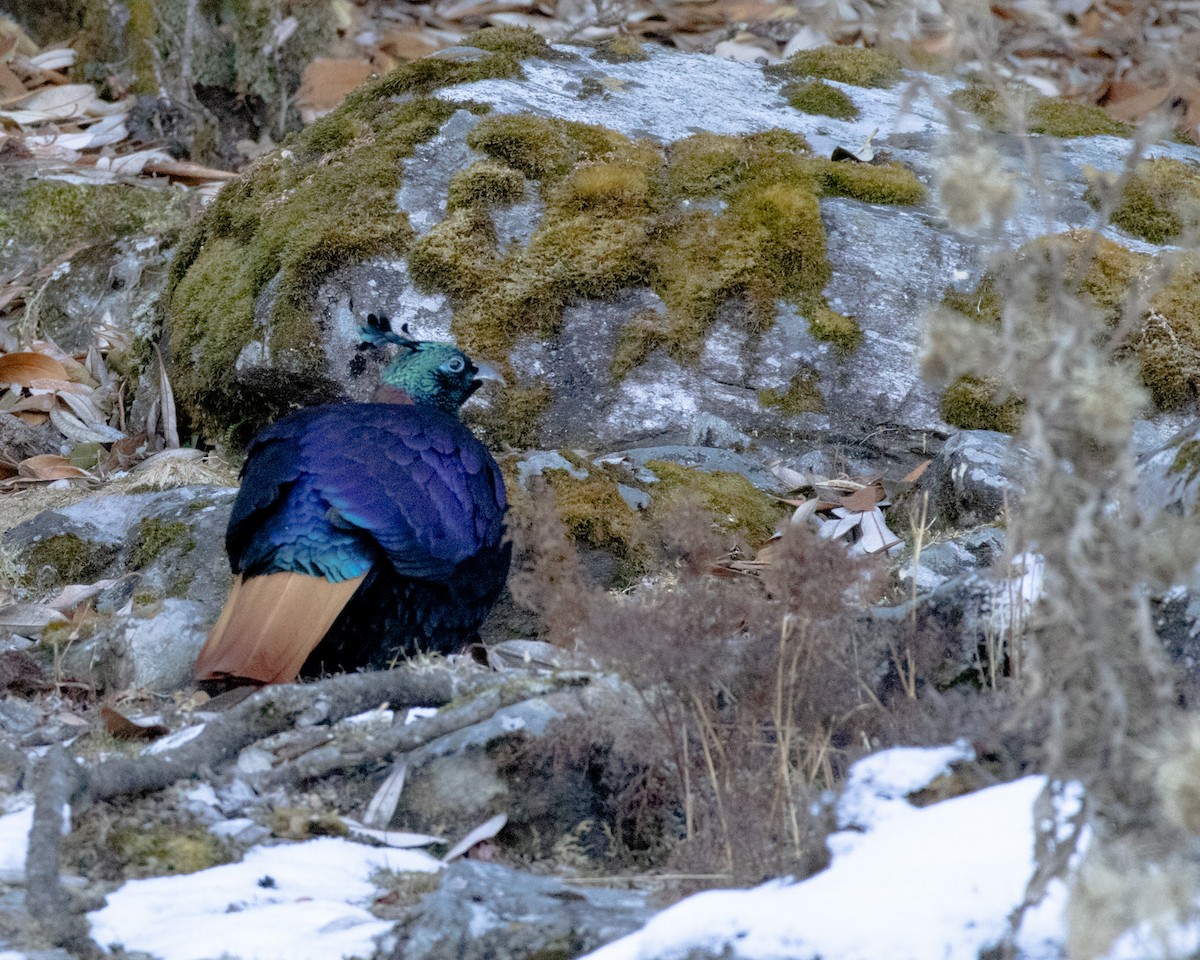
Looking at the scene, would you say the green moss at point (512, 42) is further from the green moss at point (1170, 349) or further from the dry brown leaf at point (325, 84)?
the green moss at point (1170, 349)

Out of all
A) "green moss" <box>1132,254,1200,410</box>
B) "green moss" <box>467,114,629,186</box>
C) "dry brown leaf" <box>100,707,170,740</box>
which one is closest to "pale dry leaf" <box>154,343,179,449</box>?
"green moss" <box>467,114,629,186</box>

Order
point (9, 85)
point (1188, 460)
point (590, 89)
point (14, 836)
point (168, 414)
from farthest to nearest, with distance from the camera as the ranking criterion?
point (9, 85)
point (590, 89)
point (168, 414)
point (1188, 460)
point (14, 836)

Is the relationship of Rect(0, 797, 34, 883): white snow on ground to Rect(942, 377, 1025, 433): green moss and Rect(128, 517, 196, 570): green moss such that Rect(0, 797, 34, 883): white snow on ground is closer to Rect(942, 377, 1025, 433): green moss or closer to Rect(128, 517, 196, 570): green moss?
Rect(128, 517, 196, 570): green moss

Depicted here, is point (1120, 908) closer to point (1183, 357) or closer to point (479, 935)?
point (479, 935)

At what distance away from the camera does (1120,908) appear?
1411 millimetres

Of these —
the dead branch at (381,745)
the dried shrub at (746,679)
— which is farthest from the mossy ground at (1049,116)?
the dead branch at (381,745)

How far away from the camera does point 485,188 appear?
491 cm

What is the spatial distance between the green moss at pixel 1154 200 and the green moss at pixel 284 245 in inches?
95.1

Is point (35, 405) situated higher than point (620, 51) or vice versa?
point (620, 51)

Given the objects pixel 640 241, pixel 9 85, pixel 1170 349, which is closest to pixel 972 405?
pixel 1170 349

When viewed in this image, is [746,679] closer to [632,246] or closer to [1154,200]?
[632,246]

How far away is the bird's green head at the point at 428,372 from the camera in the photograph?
417 cm

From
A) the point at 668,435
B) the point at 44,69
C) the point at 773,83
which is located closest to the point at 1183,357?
the point at 668,435

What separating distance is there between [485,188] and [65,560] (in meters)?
1.83
